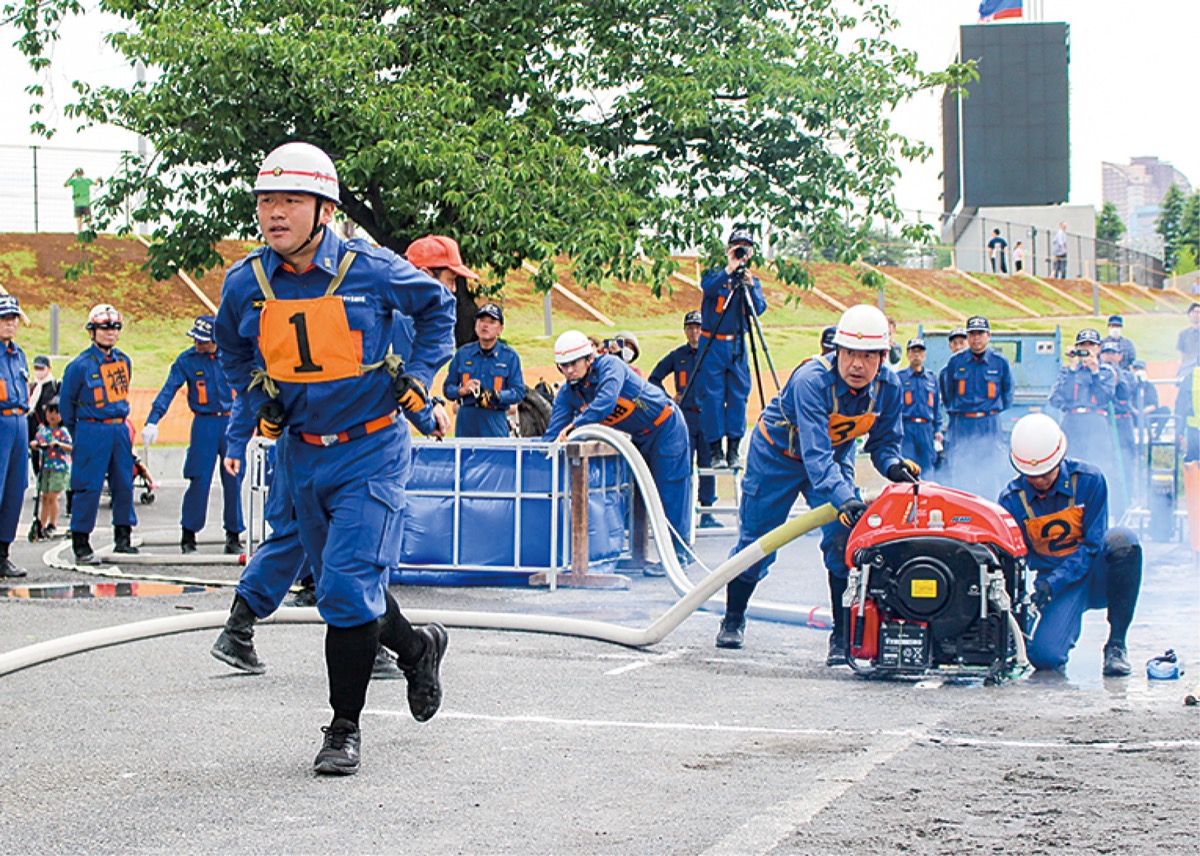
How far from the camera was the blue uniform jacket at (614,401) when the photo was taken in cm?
1099

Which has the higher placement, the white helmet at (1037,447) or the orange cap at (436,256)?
the orange cap at (436,256)

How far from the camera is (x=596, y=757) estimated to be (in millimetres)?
5328

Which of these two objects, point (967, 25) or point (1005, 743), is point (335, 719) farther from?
point (967, 25)

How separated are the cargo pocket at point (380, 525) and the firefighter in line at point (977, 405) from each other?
1134 cm

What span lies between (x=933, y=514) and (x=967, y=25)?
2563 cm

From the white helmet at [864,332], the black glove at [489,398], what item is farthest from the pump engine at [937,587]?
the black glove at [489,398]

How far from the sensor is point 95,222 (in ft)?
60.2

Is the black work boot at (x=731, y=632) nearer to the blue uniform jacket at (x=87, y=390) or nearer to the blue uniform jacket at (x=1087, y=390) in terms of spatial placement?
the blue uniform jacket at (x=87, y=390)

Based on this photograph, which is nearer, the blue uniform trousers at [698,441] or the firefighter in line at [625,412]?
the firefighter in line at [625,412]

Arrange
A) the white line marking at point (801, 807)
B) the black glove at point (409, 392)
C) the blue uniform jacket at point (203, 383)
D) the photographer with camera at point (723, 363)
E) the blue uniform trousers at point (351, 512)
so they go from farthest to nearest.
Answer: the photographer with camera at point (723, 363) < the blue uniform jacket at point (203, 383) < the black glove at point (409, 392) < the blue uniform trousers at point (351, 512) < the white line marking at point (801, 807)

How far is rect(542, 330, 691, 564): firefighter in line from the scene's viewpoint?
36.1 feet

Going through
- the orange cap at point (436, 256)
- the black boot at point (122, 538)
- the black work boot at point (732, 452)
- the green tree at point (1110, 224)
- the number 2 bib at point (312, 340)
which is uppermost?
the green tree at point (1110, 224)

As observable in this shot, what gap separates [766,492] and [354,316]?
3.53 metres

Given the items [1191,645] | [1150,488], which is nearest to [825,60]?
[1150,488]
